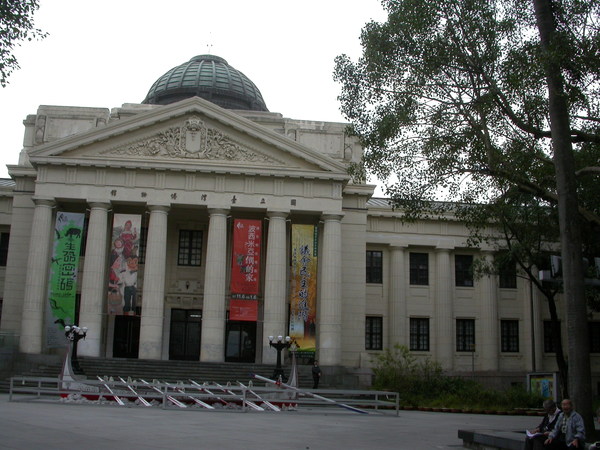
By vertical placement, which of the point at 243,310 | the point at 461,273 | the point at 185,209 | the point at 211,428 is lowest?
the point at 211,428

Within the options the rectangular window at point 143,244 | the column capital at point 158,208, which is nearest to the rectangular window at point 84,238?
the rectangular window at point 143,244

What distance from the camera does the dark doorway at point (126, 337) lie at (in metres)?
41.9

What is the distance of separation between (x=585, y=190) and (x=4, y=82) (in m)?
20.1

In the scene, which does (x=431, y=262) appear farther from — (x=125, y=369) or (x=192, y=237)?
(x=125, y=369)

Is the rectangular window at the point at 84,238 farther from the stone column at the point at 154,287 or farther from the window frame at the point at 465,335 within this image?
the window frame at the point at 465,335

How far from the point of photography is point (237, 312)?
38.8 metres

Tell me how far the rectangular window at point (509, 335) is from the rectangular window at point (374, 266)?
8.92m

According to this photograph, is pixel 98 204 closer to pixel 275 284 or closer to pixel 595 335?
pixel 275 284

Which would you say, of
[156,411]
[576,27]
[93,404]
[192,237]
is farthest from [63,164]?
[576,27]

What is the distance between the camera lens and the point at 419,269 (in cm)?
4862

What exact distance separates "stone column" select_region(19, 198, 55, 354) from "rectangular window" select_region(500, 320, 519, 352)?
2916 cm

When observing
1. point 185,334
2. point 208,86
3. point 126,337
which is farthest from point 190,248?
point 208,86

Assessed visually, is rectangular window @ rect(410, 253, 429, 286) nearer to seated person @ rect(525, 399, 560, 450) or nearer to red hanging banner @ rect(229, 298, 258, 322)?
red hanging banner @ rect(229, 298, 258, 322)

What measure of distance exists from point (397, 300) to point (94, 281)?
19437mm
